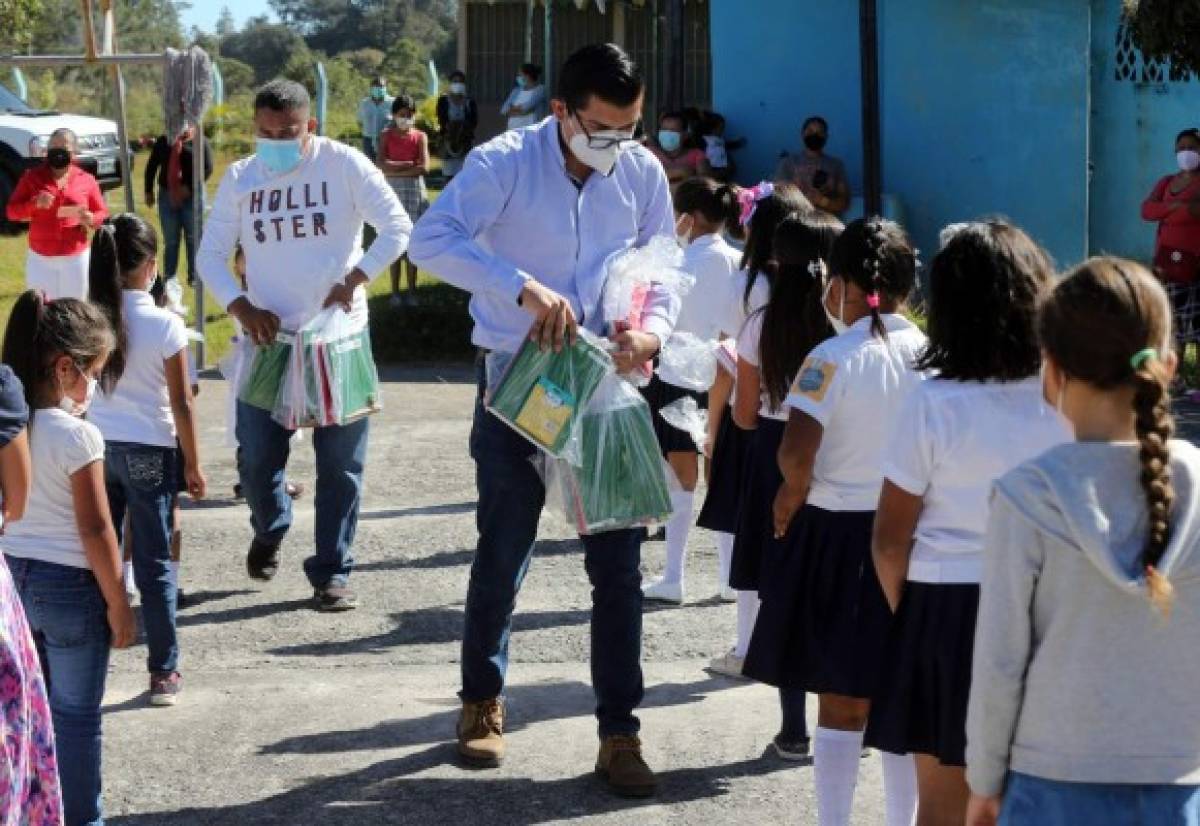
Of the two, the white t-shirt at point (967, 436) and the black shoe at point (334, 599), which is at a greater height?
the white t-shirt at point (967, 436)

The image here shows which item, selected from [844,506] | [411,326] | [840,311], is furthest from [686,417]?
[411,326]

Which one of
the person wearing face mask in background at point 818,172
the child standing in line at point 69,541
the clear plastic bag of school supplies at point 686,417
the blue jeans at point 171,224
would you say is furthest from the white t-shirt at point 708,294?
the blue jeans at point 171,224

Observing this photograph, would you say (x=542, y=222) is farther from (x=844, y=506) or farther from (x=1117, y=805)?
(x=1117, y=805)

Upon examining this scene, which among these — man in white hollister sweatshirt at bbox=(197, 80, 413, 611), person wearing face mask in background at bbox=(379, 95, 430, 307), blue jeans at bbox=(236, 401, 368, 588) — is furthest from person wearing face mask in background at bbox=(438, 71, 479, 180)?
blue jeans at bbox=(236, 401, 368, 588)

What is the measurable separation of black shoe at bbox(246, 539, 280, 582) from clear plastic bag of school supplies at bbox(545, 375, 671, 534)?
2.65 meters

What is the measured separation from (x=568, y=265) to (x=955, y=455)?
72.5 inches

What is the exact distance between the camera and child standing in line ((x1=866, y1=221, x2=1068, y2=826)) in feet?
13.1

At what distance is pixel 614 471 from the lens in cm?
542

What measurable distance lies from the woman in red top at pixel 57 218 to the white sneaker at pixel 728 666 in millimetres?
7761

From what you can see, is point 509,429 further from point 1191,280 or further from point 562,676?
point 1191,280

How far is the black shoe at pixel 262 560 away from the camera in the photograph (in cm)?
782

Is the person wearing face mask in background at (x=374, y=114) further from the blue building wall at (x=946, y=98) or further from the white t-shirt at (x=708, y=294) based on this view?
the white t-shirt at (x=708, y=294)

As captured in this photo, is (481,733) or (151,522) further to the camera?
(151,522)

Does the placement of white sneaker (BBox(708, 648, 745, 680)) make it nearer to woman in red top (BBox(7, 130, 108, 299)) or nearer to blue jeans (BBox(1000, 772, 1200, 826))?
blue jeans (BBox(1000, 772, 1200, 826))
